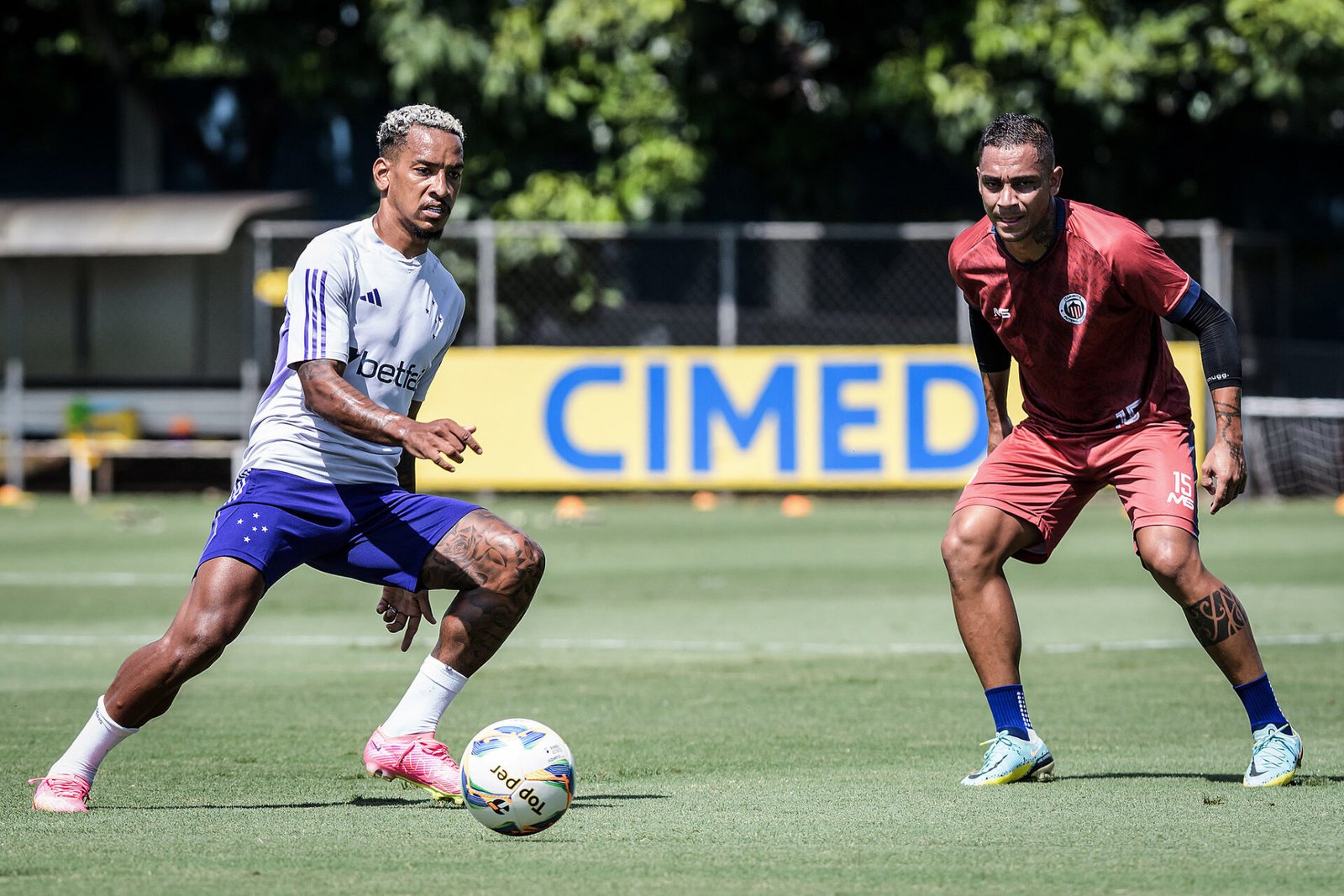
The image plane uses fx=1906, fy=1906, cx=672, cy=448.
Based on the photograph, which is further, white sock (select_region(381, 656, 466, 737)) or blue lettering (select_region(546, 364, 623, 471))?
blue lettering (select_region(546, 364, 623, 471))

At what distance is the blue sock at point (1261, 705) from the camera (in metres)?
6.09

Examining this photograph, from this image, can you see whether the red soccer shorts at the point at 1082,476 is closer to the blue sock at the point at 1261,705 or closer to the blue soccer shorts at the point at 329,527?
the blue sock at the point at 1261,705

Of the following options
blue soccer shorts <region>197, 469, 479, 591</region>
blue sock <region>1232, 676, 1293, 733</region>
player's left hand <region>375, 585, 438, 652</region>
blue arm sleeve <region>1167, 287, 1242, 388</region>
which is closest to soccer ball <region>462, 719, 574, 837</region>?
blue soccer shorts <region>197, 469, 479, 591</region>

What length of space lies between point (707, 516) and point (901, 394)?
2492 millimetres

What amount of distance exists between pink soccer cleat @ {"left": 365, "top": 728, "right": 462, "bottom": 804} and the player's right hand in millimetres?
1062

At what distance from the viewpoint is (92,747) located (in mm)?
5656

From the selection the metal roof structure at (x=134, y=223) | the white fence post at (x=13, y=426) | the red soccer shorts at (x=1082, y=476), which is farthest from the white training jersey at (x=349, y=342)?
the white fence post at (x=13, y=426)

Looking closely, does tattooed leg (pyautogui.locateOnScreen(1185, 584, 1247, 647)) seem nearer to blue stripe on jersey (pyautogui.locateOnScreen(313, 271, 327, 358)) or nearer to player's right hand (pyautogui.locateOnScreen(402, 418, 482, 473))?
player's right hand (pyautogui.locateOnScreen(402, 418, 482, 473))

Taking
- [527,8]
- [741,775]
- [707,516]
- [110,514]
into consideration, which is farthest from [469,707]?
[527,8]

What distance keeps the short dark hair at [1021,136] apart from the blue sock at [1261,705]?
179cm

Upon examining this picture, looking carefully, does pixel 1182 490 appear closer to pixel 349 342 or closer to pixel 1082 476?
pixel 1082 476

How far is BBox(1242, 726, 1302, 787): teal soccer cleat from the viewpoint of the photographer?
19.5 ft

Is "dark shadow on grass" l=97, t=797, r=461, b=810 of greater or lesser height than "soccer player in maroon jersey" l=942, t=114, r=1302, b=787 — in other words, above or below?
below

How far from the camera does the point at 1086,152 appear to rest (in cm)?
2153
